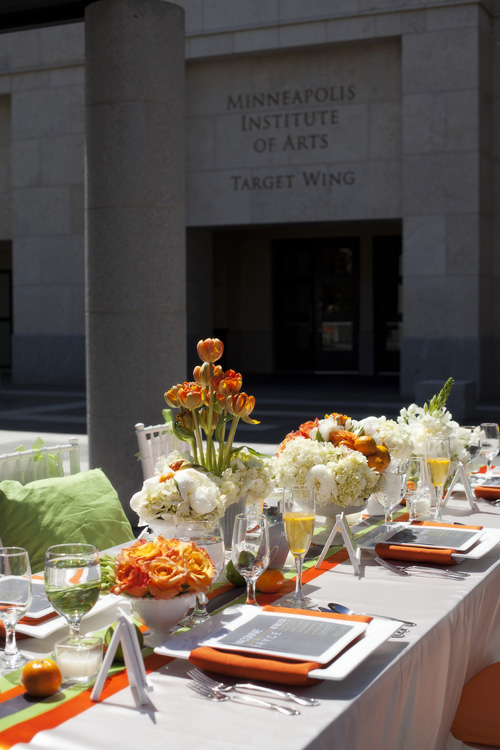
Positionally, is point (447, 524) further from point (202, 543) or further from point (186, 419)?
point (202, 543)

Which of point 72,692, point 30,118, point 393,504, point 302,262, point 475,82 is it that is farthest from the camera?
point 302,262

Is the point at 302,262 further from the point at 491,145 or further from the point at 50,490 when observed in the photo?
the point at 50,490

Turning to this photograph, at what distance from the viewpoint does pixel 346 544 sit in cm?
261

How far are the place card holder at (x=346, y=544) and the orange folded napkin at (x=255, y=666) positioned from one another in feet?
2.64

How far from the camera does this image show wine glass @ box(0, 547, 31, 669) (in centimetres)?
188

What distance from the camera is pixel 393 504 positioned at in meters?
2.94

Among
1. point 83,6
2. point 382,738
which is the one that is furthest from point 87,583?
point 83,6

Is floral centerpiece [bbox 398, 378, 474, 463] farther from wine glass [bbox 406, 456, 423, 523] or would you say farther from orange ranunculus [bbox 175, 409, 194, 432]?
orange ranunculus [bbox 175, 409, 194, 432]

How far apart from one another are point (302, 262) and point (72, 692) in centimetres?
1983

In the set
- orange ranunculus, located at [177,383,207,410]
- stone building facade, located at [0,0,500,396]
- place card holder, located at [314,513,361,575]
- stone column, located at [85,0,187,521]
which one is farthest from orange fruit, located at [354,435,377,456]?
stone building facade, located at [0,0,500,396]

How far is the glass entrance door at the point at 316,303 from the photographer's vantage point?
2091cm

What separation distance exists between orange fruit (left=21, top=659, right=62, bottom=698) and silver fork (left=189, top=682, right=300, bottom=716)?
0.26 meters

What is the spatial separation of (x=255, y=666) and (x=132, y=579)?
1.09 feet

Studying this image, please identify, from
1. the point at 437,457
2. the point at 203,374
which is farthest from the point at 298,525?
the point at 437,457
